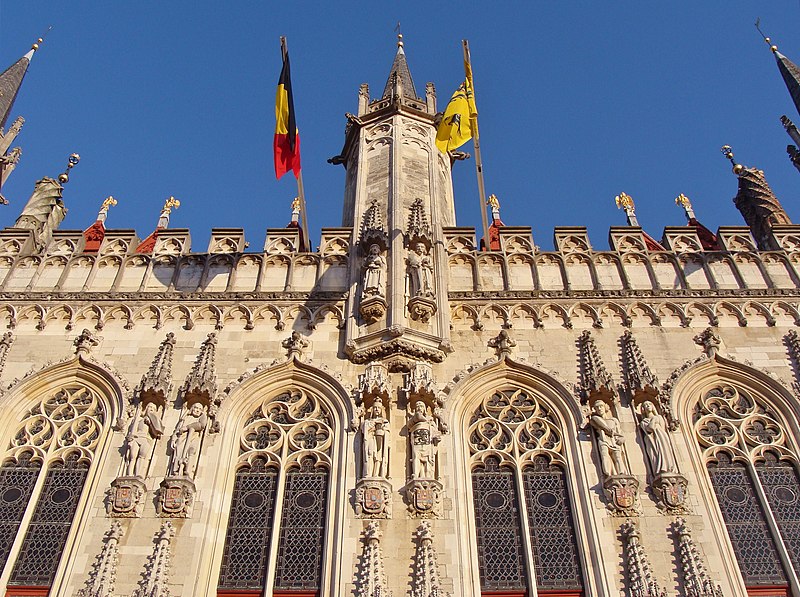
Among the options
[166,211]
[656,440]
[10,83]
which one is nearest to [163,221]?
[166,211]

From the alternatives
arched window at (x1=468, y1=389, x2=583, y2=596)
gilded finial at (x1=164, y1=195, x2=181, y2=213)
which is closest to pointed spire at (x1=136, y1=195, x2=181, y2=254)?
gilded finial at (x1=164, y1=195, x2=181, y2=213)

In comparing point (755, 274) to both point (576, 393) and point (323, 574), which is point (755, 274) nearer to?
point (576, 393)

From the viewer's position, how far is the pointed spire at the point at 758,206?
19.6 m

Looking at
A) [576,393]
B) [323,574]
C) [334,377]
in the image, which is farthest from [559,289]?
[323,574]

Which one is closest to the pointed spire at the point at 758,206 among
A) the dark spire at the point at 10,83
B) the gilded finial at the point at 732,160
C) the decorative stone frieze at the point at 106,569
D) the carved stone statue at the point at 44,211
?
the gilded finial at the point at 732,160

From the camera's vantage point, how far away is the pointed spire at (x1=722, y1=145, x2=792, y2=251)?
19641 millimetres

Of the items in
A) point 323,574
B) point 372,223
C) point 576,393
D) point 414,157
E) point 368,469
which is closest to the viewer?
point 323,574

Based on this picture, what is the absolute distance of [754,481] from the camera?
46.2ft

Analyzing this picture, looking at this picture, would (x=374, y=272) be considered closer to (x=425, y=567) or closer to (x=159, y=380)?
(x=159, y=380)

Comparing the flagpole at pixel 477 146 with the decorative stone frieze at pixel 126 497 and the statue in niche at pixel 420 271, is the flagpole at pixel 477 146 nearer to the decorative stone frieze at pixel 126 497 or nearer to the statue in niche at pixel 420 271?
the statue in niche at pixel 420 271

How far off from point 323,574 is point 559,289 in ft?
25.9

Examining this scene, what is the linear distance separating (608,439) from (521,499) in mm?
1849

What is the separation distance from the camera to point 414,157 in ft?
67.3

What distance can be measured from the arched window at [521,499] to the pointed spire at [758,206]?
7.89 m
